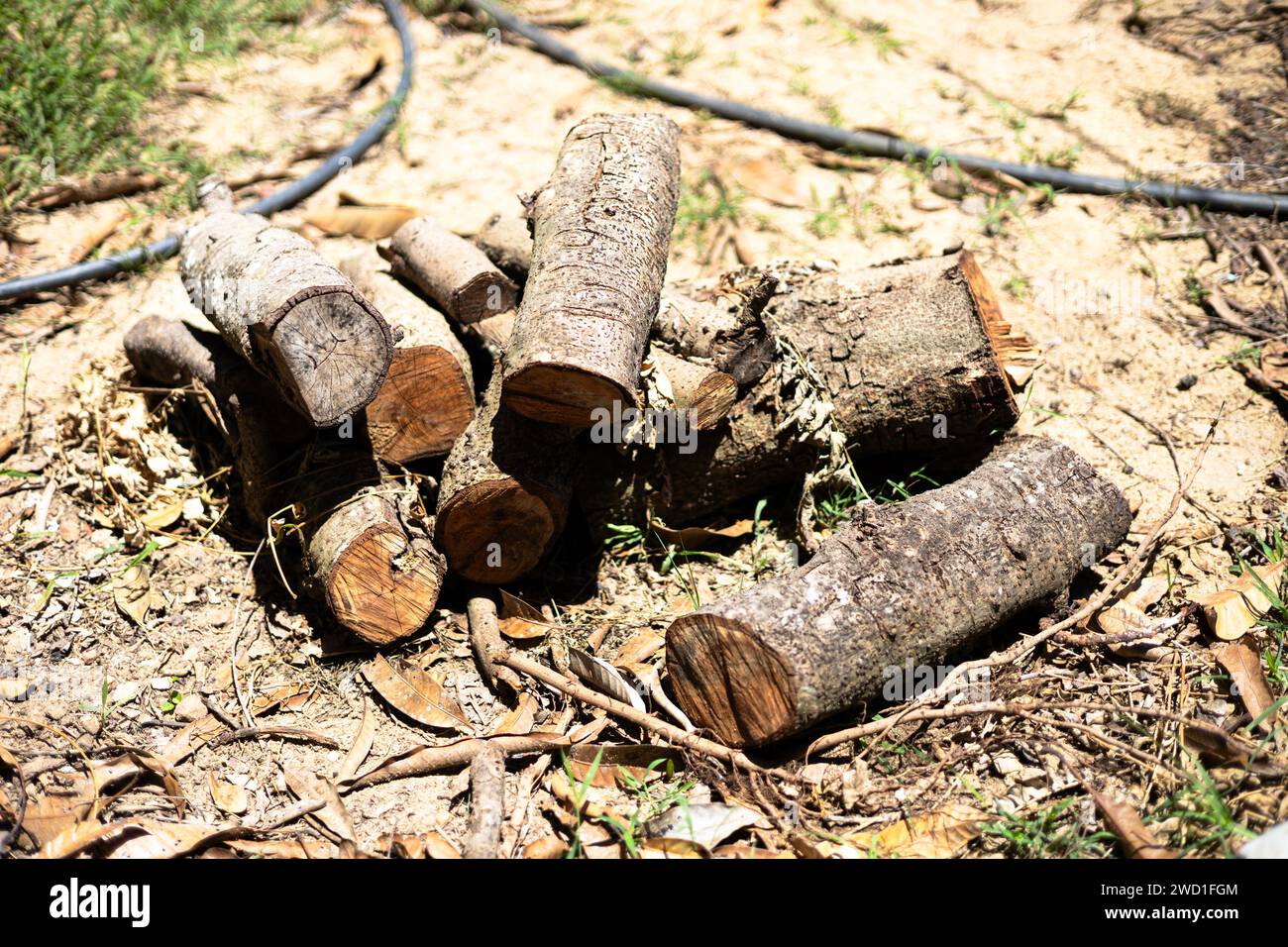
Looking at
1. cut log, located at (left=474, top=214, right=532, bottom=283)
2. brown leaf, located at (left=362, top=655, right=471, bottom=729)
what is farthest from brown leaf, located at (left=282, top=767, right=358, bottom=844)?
cut log, located at (left=474, top=214, right=532, bottom=283)

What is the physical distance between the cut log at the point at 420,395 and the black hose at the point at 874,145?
103 inches

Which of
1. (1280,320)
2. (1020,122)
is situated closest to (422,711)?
(1280,320)

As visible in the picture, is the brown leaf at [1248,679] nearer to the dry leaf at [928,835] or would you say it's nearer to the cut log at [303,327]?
the dry leaf at [928,835]

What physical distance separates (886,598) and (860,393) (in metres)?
0.78

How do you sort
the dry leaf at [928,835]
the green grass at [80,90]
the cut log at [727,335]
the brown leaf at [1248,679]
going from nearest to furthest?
the dry leaf at [928,835]
the brown leaf at [1248,679]
the cut log at [727,335]
the green grass at [80,90]

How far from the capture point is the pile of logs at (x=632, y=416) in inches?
103

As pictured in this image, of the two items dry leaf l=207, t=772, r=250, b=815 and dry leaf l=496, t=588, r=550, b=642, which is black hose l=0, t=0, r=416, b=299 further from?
dry leaf l=207, t=772, r=250, b=815

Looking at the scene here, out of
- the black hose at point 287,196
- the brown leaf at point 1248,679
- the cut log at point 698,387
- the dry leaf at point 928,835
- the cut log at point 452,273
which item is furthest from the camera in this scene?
the black hose at point 287,196

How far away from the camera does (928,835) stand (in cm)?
245

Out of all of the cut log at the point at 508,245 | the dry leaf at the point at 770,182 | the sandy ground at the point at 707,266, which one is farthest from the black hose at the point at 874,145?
the cut log at the point at 508,245

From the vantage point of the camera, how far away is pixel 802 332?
3.17 m

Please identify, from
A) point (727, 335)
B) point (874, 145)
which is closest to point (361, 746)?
point (727, 335)

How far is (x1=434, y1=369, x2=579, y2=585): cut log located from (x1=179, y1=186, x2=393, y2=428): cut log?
339 millimetres
